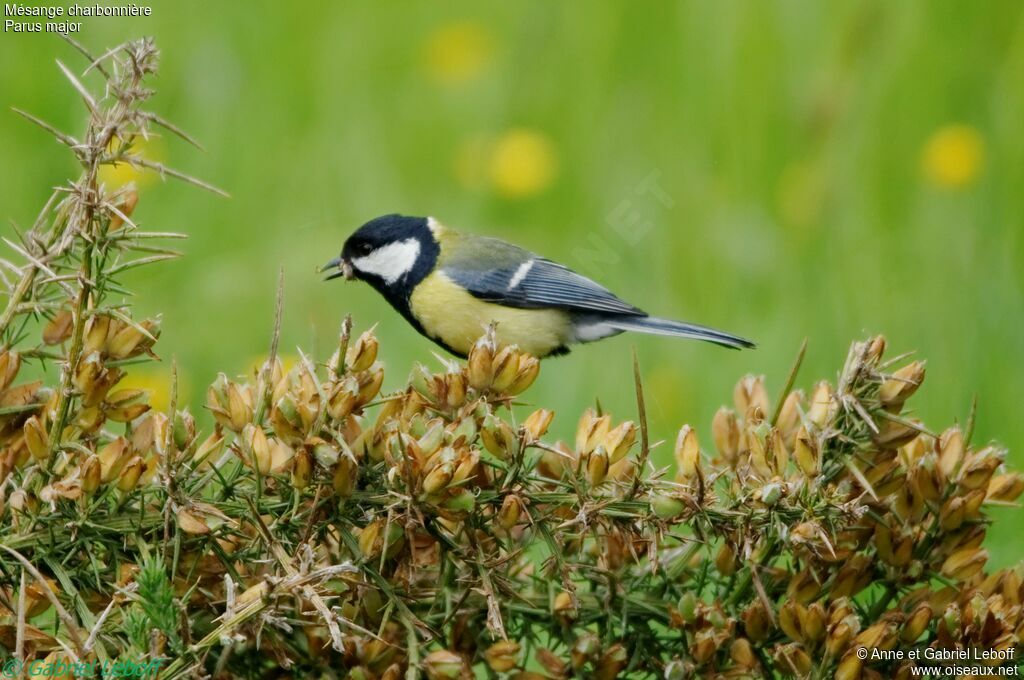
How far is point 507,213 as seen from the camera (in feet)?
17.1

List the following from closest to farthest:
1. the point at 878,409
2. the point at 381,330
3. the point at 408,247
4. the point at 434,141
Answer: the point at 878,409, the point at 408,247, the point at 381,330, the point at 434,141

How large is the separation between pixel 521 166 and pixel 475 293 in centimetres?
182

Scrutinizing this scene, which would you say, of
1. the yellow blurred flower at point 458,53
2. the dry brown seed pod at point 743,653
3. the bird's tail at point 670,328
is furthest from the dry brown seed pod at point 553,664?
the yellow blurred flower at point 458,53

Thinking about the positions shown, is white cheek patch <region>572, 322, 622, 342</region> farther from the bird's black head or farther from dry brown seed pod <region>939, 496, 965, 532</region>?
dry brown seed pod <region>939, 496, 965, 532</region>

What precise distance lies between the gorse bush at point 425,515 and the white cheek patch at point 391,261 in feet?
4.90

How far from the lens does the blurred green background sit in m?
4.32

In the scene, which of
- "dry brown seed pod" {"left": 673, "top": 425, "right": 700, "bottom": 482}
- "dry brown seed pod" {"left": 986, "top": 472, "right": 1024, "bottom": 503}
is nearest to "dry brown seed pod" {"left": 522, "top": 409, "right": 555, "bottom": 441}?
"dry brown seed pod" {"left": 673, "top": 425, "right": 700, "bottom": 482}

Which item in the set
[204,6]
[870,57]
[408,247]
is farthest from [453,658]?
[204,6]

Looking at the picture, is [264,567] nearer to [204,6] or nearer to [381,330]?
[381,330]

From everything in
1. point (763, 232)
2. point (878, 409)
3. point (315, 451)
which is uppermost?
point (763, 232)

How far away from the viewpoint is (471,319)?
3.31m

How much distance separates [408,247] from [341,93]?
7.80 feet

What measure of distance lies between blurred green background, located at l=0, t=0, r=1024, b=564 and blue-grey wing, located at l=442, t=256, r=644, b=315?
1.93ft

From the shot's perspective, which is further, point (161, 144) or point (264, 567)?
point (161, 144)
